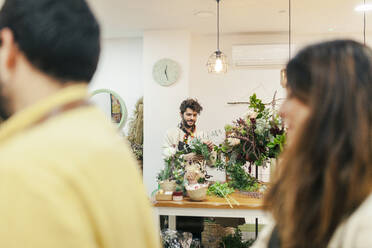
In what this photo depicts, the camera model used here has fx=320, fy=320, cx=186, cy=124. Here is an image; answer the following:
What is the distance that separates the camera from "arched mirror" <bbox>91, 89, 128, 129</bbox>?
549 cm

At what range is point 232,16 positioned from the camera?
4.38 m

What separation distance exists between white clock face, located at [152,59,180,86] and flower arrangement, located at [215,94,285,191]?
2.47 meters

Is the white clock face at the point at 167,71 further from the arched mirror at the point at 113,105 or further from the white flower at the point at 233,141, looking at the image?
the white flower at the point at 233,141

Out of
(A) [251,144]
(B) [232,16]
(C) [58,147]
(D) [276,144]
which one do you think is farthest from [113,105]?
(C) [58,147]

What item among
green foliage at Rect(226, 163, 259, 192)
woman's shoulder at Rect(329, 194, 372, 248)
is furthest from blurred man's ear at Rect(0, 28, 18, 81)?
green foliage at Rect(226, 163, 259, 192)

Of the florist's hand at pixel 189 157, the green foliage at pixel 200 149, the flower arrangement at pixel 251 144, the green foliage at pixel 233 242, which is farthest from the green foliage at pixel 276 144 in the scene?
the green foliage at pixel 233 242

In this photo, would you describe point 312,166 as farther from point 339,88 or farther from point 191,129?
point 191,129

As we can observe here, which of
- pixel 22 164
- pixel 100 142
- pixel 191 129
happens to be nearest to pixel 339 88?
pixel 100 142

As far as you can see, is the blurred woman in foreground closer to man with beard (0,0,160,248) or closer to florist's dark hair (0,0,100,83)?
man with beard (0,0,160,248)

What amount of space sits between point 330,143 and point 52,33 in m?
0.64

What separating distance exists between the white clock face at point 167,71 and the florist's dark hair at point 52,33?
445cm

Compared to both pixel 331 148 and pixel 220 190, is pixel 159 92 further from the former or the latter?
pixel 331 148

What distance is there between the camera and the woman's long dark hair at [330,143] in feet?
2.47

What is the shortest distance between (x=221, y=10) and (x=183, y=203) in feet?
8.78
